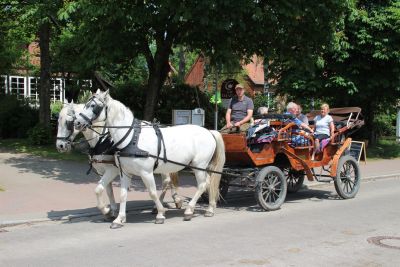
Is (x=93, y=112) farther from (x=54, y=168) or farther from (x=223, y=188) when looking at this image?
(x=54, y=168)

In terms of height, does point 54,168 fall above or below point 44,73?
below

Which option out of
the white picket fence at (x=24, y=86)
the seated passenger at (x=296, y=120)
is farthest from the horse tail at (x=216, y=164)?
the white picket fence at (x=24, y=86)

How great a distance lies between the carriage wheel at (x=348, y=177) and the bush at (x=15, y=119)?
63.3 ft

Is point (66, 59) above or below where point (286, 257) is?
above

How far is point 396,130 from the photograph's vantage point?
113 ft

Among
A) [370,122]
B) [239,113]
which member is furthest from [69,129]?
[370,122]

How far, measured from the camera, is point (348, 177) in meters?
11.6

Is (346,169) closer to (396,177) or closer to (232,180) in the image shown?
(232,180)

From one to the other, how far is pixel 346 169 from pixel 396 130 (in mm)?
24813

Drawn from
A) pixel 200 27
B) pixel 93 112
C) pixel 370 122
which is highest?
pixel 200 27

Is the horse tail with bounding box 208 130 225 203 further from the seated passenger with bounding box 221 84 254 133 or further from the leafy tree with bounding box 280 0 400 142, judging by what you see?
the leafy tree with bounding box 280 0 400 142

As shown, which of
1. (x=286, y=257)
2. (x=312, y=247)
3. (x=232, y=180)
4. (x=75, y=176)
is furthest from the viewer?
(x=75, y=176)

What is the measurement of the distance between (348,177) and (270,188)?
2.55 m

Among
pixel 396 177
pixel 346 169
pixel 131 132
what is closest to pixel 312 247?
pixel 131 132
